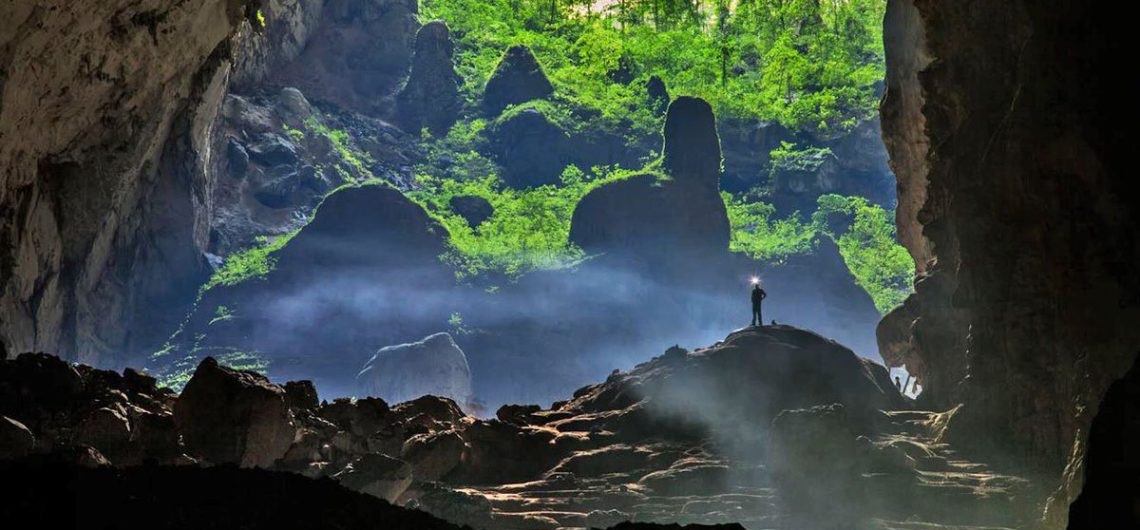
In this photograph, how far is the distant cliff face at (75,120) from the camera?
76.8 feet

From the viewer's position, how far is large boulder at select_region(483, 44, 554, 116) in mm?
91875

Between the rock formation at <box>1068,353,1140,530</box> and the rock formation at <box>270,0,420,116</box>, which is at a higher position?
the rock formation at <box>270,0,420,116</box>

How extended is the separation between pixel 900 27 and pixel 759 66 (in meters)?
68.6

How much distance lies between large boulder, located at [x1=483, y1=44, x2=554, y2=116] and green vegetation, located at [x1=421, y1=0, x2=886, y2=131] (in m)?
1.78

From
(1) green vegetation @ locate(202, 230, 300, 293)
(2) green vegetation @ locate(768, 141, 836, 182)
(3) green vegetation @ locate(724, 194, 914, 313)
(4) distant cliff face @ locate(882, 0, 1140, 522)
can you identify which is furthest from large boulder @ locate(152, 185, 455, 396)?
(4) distant cliff face @ locate(882, 0, 1140, 522)

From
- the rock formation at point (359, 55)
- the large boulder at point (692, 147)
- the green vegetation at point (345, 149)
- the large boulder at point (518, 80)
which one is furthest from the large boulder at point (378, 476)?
the large boulder at point (518, 80)

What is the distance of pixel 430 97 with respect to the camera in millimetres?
96000

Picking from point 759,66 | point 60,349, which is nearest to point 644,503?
point 60,349

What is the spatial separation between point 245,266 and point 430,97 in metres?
31.0

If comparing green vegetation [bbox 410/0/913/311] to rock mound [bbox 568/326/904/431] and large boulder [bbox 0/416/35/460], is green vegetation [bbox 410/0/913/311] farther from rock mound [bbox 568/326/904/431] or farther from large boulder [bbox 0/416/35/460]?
large boulder [bbox 0/416/35/460]

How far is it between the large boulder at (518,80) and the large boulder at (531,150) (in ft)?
8.42

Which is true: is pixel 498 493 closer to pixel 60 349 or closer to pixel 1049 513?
pixel 1049 513

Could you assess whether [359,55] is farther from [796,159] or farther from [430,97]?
[796,159]

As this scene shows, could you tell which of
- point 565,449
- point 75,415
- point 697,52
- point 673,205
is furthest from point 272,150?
point 75,415
